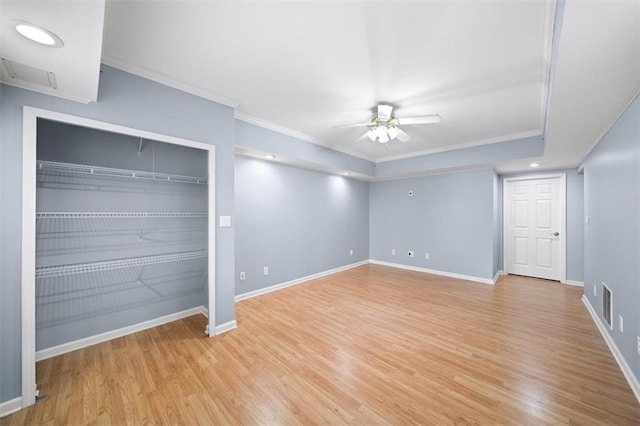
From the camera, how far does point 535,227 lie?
4.98m

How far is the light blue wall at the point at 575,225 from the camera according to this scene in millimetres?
4465

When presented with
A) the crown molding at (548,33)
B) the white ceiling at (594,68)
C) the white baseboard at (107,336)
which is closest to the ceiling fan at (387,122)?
the crown molding at (548,33)

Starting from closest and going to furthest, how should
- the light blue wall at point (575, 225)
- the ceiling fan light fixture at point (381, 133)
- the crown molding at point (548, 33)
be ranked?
the crown molding at point (548, 33)
the ceiling fan light fixture at point (381, 133)
the light blue wall at point (575, 225)

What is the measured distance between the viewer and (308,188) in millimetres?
4848

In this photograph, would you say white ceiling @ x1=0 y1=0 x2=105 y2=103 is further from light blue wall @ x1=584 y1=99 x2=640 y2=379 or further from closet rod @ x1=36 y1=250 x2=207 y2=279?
light blue wall @ x1=584 y1=99 x2=640 y2=379

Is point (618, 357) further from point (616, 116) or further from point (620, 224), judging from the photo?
point (616, 116)

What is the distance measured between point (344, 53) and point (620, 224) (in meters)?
2.79

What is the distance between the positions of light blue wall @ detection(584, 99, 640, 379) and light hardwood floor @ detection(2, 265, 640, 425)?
1.50 ft

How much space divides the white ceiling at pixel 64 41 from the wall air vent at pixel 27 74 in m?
0.02

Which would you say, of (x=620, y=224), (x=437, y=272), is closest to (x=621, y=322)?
(x=620, y=224)

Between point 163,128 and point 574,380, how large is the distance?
4.15m

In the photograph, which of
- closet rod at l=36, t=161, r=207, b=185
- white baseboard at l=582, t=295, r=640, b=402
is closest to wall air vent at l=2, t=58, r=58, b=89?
closet rod at l=36, t=161, r=207, b=185

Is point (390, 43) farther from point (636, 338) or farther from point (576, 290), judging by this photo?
point (576, 290)

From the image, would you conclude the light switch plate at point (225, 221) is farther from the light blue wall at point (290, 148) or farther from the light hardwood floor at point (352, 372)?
the light hardwood floor at point (352, 372)
